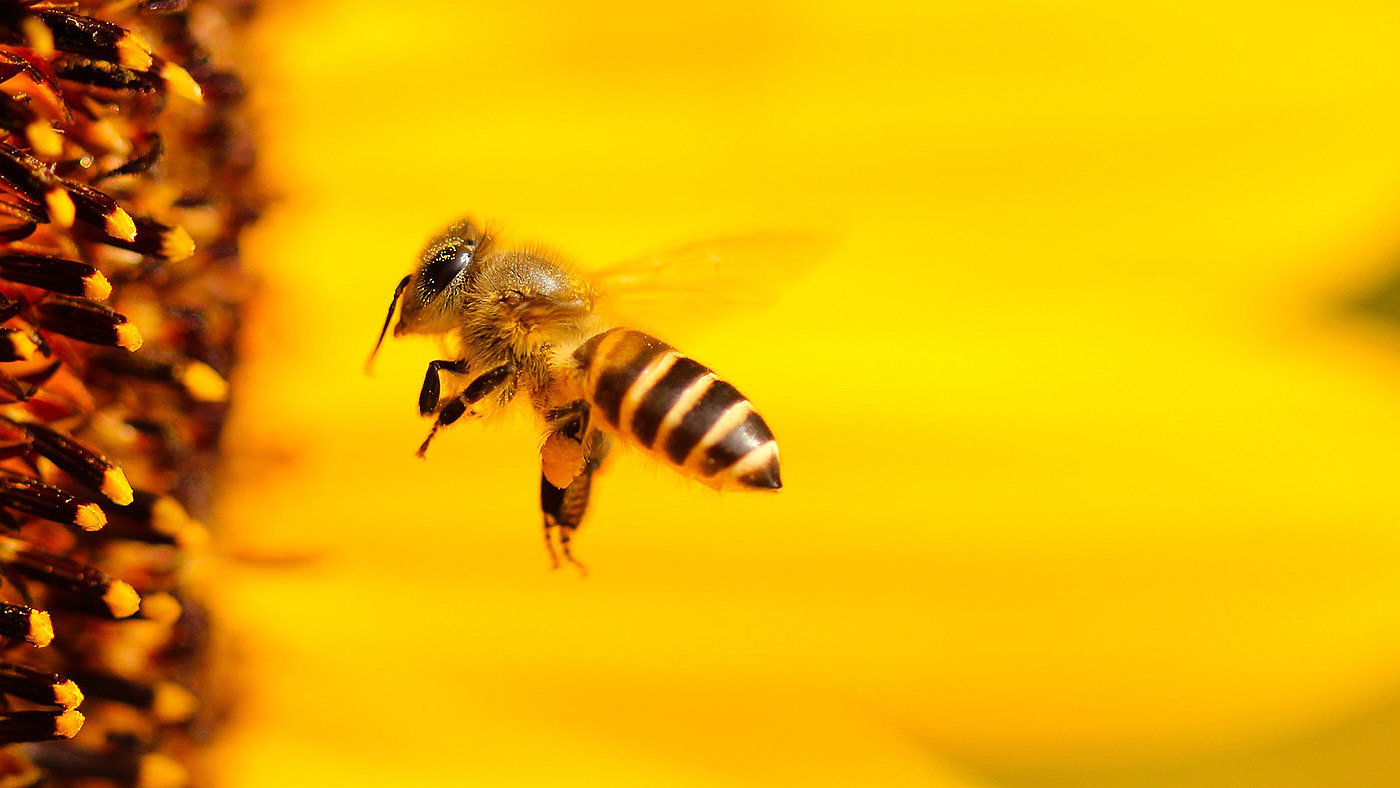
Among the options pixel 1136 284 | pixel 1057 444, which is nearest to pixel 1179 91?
pixel 1136 284

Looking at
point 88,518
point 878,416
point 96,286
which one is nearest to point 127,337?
point 96,286

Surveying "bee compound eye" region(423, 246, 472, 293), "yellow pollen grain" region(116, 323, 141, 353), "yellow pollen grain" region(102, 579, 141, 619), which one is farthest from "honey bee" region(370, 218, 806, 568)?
"yellow pollen grain" region(102, 579, 141, 619)

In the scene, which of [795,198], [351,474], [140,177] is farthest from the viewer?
[795,198]

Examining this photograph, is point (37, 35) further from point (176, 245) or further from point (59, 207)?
point (176, 245)

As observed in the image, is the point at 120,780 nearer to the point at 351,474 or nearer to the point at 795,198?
the point at 351,474

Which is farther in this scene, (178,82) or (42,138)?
(178,82)

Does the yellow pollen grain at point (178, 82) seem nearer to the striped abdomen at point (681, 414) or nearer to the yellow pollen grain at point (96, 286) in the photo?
the yellow pollen grain at point (96, 286)
